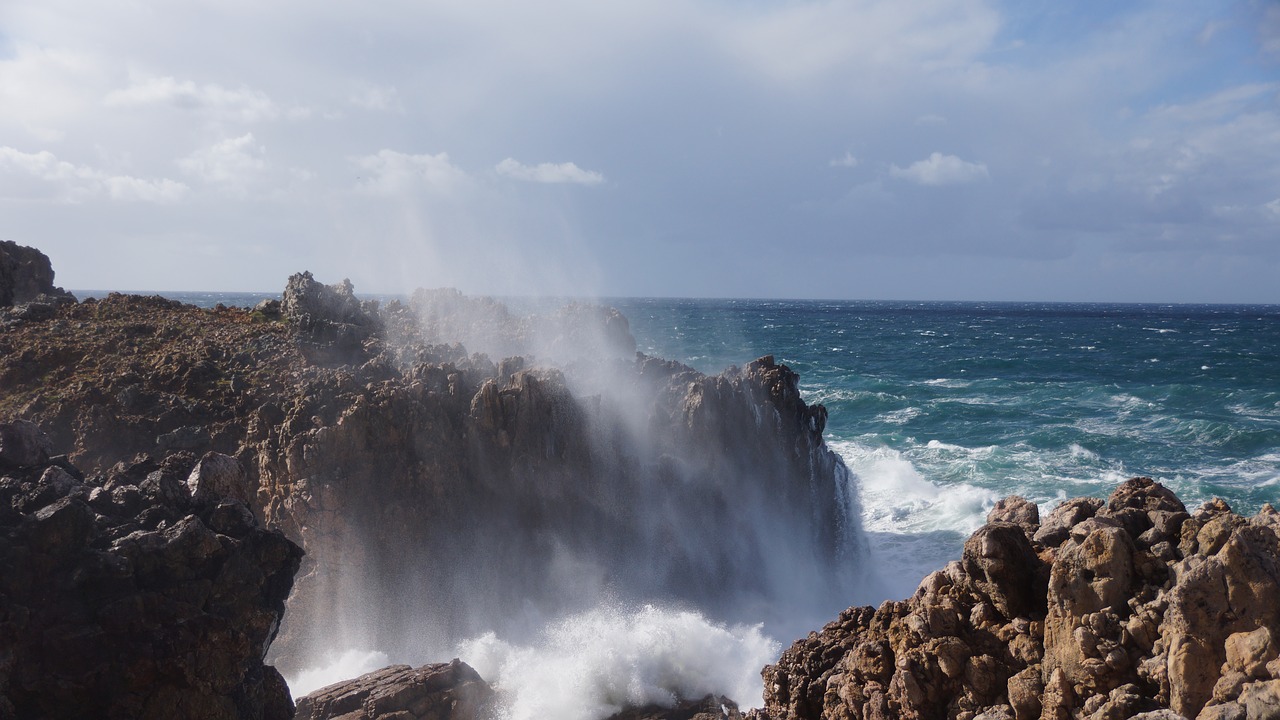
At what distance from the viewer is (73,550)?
1174 centimetres

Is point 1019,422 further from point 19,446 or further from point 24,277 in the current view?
point 24,277

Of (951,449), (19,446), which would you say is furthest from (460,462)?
(951,449)

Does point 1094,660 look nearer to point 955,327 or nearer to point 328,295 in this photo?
point 328,295

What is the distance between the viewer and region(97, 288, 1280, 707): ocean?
18.7 m

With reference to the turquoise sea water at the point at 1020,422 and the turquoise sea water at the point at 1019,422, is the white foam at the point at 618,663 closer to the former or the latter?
the turquoise sea water at the point at 1019,422

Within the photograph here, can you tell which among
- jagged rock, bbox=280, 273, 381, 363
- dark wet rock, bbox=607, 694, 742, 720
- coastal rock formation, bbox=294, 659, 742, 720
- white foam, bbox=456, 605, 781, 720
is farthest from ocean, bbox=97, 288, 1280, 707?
jagged rock, bbox=280, 273, 381, 363

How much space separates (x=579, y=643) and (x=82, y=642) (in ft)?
34.0

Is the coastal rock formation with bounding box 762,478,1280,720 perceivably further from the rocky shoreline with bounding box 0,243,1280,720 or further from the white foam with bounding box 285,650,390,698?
the white foam with bounding box 285,650,390,698

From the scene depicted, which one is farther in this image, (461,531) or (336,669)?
(461,531)

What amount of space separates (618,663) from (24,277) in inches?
1190

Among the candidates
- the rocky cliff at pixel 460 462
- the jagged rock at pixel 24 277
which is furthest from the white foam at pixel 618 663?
the jagged rock at pixel 24 277

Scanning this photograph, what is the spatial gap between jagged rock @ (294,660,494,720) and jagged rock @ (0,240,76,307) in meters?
23.2

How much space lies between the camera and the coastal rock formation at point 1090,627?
7.31 meters

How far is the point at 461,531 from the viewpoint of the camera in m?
21.2
